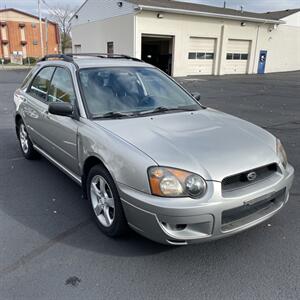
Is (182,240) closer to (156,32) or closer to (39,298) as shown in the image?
(39,298)

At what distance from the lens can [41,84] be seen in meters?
4.61

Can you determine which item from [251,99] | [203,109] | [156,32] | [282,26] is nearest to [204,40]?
[156,32]

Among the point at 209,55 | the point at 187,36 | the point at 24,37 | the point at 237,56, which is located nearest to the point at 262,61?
the point at 237,56

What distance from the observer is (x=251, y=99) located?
12750 millimetres

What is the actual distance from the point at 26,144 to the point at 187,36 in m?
21.0

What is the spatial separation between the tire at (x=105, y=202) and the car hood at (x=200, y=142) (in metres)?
0.45

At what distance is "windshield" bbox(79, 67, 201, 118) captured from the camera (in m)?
3.42

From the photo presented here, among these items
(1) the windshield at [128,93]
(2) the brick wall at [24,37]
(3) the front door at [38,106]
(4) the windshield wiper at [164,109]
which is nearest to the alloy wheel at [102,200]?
(1) the windshield at [128,93]

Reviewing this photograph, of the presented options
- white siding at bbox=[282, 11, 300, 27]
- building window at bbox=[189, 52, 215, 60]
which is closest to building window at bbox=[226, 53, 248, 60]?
building window at bbox=[189, 52, 215, 60]

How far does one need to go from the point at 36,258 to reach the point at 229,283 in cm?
167

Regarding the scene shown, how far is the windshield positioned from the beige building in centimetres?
1859

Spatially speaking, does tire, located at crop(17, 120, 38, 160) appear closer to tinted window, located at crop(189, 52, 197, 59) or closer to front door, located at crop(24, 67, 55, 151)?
front door, located at crop(24, 67, 55, 151)

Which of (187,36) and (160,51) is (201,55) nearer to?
(187,36)

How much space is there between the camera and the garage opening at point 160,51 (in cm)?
2473
